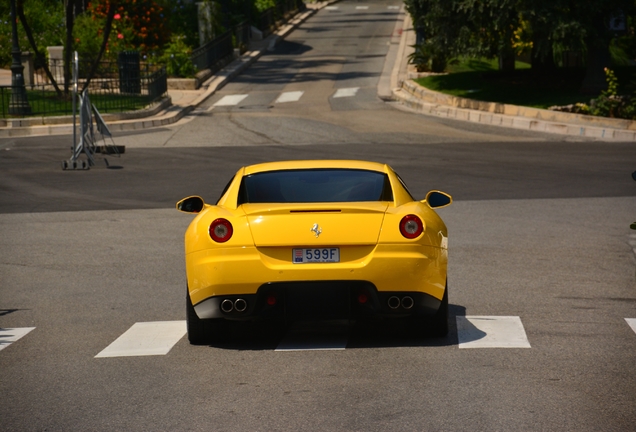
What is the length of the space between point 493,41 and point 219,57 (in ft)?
58.1

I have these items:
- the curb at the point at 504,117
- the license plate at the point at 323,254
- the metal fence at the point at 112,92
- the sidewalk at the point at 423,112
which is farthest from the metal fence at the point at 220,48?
the license plate at the point at 323,254

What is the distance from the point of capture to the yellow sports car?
8.09m

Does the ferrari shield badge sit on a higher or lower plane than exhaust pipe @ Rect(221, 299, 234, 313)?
higher

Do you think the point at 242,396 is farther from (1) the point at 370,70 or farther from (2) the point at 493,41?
(1) the point at 370,70

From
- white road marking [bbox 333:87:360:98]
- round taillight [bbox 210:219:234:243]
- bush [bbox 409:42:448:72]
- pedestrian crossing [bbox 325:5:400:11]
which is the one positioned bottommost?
pedestrian crossing [bbox 325:5:400:11]

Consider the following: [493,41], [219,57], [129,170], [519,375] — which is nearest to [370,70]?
[219,57]

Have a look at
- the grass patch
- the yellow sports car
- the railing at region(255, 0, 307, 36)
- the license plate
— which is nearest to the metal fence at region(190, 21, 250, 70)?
the railing at region(255, 0, 307, 36)

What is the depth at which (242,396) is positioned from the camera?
6945mm

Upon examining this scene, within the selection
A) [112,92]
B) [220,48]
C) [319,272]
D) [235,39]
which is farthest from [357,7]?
[319,272]

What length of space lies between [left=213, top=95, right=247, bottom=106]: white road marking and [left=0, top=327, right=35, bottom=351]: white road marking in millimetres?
28287

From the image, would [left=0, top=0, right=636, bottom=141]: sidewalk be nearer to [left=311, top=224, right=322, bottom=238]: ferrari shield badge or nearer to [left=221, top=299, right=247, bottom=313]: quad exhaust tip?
[left=311, top=224, right=322, bottom=238]: ferrari shield badge

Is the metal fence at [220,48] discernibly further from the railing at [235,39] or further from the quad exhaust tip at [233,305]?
the quad exhaust tip at [233,305]

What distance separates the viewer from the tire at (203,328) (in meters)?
8.60

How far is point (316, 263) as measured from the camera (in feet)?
26.6
